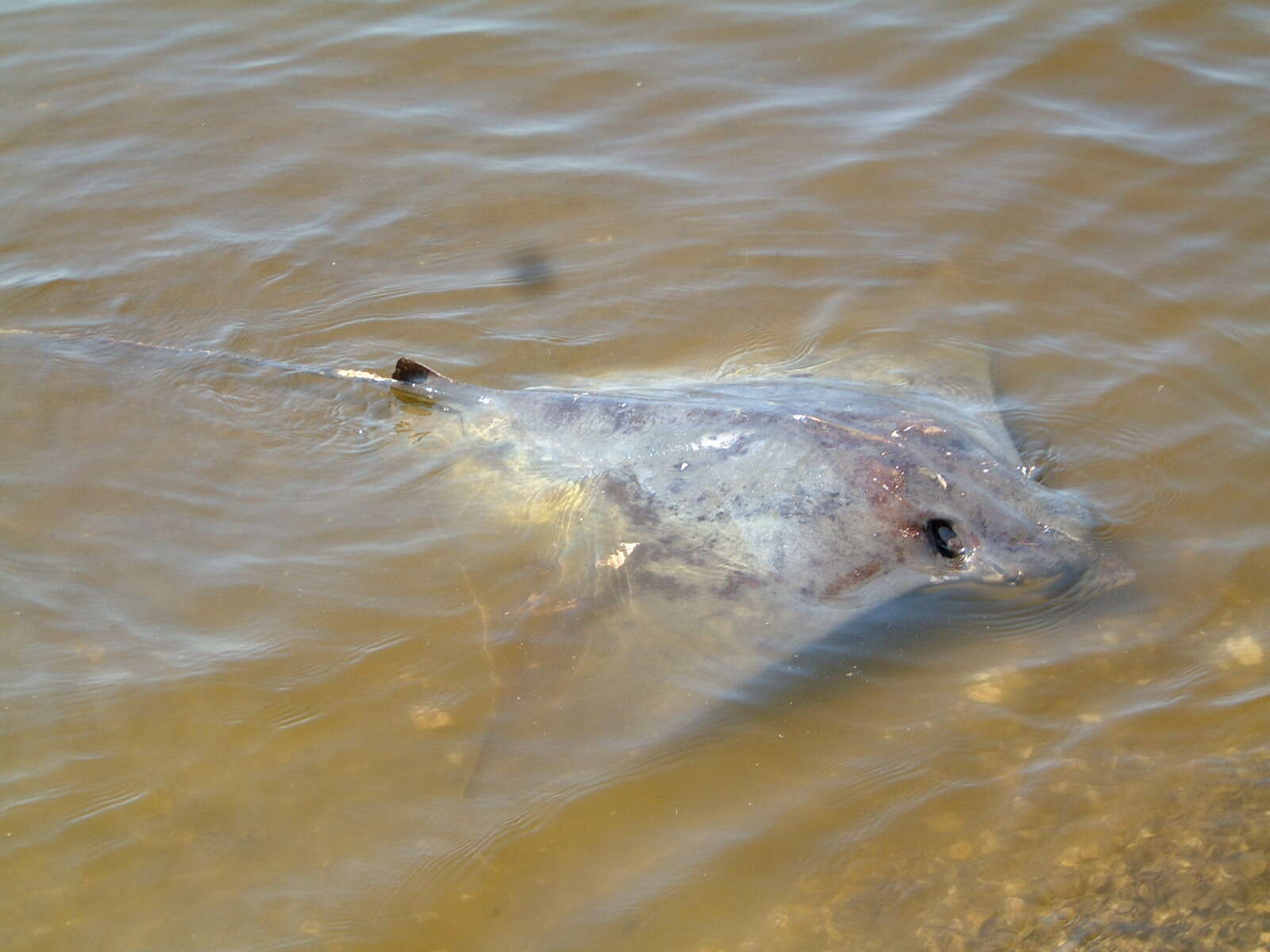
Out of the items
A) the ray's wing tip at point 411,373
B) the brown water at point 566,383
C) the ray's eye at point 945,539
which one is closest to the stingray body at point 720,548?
the ray's eye at point 945,539

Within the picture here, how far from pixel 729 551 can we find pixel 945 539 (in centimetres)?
87

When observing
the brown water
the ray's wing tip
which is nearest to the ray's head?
the brown water

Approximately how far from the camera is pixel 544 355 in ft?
21.1

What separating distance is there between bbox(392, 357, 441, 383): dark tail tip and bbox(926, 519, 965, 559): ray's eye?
2.72 metres

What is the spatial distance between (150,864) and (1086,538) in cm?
387

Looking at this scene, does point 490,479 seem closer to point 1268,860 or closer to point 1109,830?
point 1109,830

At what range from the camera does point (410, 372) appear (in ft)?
19.1

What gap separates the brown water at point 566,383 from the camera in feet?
12.5

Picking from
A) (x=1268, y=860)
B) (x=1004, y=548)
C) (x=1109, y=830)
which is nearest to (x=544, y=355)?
(x=1004, y=548)

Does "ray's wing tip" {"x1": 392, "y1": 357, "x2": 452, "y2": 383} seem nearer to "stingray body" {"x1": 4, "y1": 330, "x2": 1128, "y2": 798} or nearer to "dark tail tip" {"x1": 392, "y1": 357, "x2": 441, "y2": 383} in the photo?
"dark tail tip" {"x1": 392, "y1": 357, "x2": 441, "y2": 383}

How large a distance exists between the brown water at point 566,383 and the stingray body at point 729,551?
0.20m

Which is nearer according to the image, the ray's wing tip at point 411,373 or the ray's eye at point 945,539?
the ray's eye at point 945,539

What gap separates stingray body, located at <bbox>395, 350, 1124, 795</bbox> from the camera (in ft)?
13.8

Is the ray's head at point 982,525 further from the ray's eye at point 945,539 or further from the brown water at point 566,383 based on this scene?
the brown water at point 566,383
